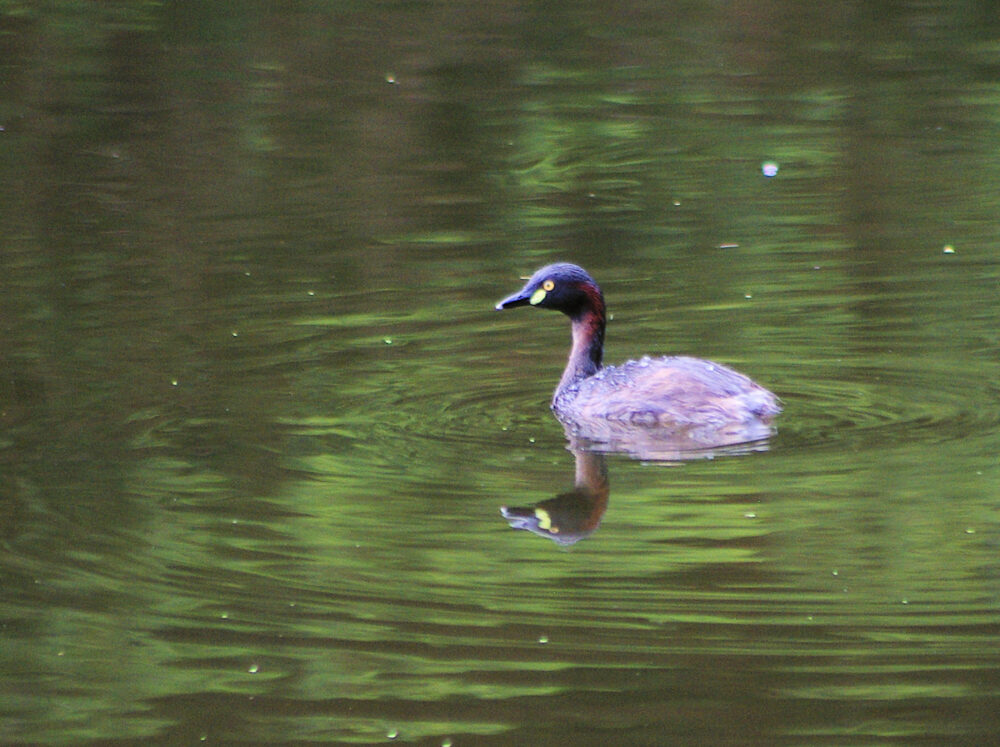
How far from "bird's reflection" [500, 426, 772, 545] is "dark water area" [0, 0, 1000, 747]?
0.12ft

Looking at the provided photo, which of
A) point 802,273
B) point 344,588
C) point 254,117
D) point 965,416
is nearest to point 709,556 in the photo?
point 344,588

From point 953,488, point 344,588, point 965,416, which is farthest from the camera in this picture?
point 965,416

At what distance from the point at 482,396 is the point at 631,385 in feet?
2.44

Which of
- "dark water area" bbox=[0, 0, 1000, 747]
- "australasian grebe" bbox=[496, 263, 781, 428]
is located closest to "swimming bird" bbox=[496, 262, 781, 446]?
"australasian grebe" bbox=[496, 263, 781, 428]

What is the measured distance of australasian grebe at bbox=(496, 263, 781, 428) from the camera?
8.77 meters

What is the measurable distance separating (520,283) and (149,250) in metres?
2.61

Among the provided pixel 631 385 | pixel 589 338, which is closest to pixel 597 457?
pixel 631 385

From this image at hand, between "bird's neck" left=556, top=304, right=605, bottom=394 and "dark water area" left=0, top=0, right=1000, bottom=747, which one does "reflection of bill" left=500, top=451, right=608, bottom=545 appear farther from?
"bird's neck" left=556, top=304, right=605, bottom=394

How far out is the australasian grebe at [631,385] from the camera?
28.8 feet

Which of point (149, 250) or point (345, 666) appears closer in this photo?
point (345, 666)

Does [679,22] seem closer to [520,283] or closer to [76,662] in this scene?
[520,283]

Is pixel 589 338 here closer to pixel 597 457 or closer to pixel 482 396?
pixel 482 396

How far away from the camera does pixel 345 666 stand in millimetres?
6457

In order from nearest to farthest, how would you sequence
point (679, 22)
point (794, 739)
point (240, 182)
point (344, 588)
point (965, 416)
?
1. point (794, 739)
2. point (344, 588)
3. point (965, 416)
4. point (240, 182)
5. point (679, 22)
